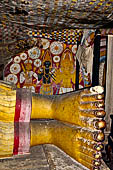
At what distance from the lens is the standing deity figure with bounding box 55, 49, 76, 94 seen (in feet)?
10.5

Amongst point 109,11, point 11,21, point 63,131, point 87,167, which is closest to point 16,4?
point 11,21

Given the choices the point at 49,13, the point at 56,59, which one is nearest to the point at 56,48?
the point at 56,59

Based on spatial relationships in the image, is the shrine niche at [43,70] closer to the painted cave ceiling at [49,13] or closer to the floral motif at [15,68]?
the floral motif at [15,68]

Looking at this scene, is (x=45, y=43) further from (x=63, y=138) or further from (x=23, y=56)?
(x=63, y=138)

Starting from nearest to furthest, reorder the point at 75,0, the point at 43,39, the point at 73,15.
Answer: the point at 75,0, the point at 73,15, the point at 43,39

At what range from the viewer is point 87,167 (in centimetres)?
68

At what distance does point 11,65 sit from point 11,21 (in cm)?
159

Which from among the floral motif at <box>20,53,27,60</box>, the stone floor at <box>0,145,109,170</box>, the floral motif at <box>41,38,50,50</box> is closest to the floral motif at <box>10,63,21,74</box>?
the floral motif at <box>20,53,27,60</box>

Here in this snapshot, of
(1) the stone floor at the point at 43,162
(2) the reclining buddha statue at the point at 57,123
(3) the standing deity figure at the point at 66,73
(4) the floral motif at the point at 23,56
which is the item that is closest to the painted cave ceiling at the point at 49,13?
(2) the reclining buddha statue at the point at 57,123

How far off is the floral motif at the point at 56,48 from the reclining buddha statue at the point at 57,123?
2.37 metres

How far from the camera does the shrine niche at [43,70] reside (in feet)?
10.5

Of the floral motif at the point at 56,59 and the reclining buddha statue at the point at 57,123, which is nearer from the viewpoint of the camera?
the reclining buddha statue at the point at 57,123

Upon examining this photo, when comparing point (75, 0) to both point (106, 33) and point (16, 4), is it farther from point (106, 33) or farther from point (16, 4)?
point (106, 33)

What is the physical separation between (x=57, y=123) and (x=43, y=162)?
0.79ft
